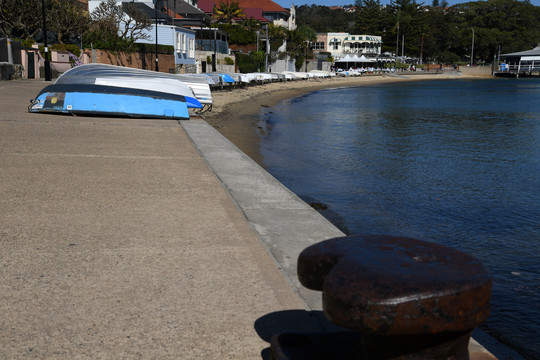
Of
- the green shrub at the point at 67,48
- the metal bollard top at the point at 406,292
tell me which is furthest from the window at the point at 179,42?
the metal bollard top at the point at 406,292

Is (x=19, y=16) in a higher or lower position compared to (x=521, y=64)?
lower

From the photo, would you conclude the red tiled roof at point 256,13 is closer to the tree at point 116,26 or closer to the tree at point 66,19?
the tree at point 116,26

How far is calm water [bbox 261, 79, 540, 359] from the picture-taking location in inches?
254

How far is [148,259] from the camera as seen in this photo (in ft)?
14.2

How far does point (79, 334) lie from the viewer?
3037 mm

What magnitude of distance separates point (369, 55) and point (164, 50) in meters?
84.7

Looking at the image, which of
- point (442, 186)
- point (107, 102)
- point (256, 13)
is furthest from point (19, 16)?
point (256, 13)

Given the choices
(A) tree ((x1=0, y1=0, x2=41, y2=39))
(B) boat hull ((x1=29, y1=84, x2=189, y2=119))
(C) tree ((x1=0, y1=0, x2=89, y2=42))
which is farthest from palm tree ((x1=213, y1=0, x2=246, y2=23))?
(B) boat hull ((x1=29, y1=84, x2=189, y2=119))

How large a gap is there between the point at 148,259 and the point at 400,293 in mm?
2953

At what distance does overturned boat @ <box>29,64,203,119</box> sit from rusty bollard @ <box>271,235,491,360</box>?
49.9 feet

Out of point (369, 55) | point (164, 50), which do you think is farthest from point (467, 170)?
point (369, 55)

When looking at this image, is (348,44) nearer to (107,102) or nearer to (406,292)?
(107,102)

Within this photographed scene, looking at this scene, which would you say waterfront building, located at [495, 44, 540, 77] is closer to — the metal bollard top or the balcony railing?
the balcony railing

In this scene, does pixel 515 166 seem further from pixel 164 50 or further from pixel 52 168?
pixel 164 50
